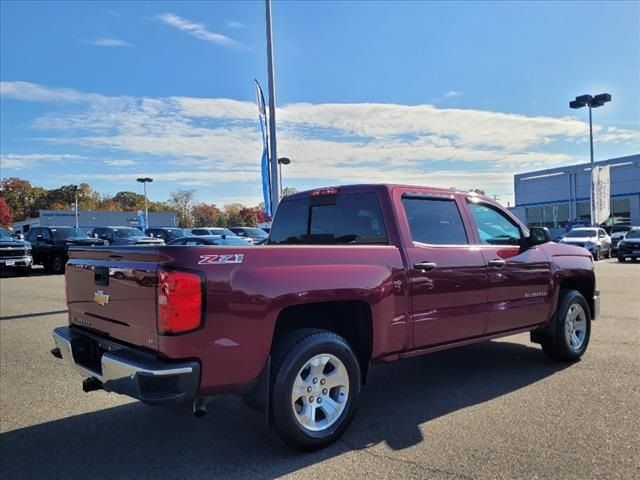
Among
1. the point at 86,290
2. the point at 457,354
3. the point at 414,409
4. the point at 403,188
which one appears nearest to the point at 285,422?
the point at 414,409

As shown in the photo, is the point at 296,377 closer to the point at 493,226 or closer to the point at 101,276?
the point at 101,276

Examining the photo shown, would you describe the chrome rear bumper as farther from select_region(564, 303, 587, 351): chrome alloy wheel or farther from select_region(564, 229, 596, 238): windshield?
select_region(564, 229, 596, 238): windshield

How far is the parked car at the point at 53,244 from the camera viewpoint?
2216 centimetres

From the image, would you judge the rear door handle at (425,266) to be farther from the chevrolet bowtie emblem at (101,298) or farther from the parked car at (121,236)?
the parked car at (121,236)

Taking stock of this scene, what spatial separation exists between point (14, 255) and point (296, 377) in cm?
1984

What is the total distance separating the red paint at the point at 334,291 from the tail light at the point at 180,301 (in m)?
0.05

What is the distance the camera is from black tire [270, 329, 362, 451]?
369cm

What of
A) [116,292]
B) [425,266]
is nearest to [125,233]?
[116,292]

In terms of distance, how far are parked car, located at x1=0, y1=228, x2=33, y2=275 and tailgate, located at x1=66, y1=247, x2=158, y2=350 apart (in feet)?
58.8

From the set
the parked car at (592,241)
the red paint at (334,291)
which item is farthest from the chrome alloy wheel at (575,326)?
the parked car at (592,241)

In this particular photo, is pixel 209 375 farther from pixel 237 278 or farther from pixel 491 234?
pixel 491 234

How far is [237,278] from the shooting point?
11.5 ft

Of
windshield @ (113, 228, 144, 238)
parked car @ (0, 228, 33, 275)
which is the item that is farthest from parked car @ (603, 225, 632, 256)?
parked car @ (0, 228, 33, 275)

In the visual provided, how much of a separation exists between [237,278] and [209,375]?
632 millimetres
